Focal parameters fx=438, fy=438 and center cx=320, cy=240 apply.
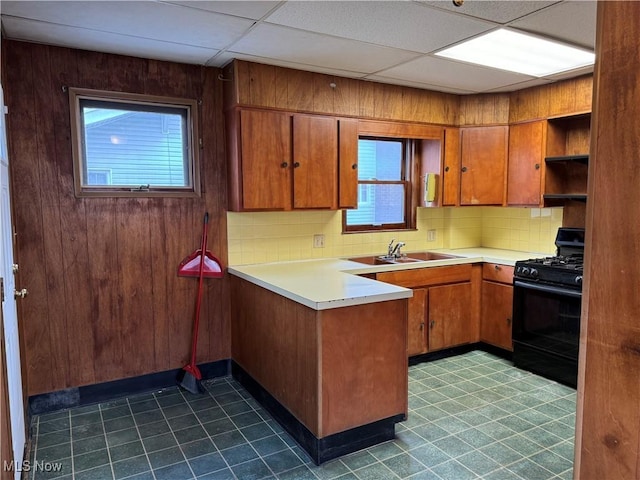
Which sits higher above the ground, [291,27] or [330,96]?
[291,27]

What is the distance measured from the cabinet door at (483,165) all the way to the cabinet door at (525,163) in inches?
2.5

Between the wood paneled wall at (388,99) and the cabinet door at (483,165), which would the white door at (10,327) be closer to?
the wood paneled wall at (388,99)

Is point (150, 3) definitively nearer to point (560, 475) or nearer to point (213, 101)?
point (213, 101)

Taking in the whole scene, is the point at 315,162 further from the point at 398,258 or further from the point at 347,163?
the point at 398,258

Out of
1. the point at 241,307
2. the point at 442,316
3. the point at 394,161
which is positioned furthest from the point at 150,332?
the point at 394,161

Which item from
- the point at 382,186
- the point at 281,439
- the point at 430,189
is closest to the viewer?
the point at 281,439

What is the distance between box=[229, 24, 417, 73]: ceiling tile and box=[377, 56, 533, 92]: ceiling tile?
169mm

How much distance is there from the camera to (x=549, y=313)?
3428 millimetres

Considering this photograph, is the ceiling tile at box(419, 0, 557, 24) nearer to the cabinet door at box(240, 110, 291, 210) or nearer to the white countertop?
the cabinet door at box(240, 110, 291, 210)

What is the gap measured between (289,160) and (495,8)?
66.6 inches

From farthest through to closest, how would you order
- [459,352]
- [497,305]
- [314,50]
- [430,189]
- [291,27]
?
[430,189] < [459,352] < [497,305] < [314,50] < [291,27]

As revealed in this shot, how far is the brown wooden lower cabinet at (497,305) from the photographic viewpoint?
382 centimetres

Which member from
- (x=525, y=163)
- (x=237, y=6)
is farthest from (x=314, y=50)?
(x=525, y=163)

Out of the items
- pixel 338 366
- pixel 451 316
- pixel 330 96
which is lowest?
pixel 451 316
